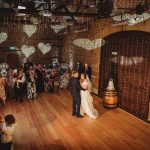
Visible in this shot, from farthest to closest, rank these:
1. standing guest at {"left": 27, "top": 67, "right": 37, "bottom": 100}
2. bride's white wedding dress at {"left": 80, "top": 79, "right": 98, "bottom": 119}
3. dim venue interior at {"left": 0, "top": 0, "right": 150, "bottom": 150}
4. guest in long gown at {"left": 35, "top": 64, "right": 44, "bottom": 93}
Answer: guest in long gown at {"left": 35, "top": 64, "right": 44, "bottom": 93} → standing guest at {"left": 27, "top": 67, "right": 37, "bottom": 100} → bride's white wedding dress at {"left": 80, "top": 79, "right": 98, "bottom": 119} → dim venue interior at {"left": 0, "top": 0, "right": 150, "bottom": 150}

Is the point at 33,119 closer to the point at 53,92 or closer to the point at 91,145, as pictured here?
the point at 91,145

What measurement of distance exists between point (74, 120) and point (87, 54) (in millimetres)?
5247

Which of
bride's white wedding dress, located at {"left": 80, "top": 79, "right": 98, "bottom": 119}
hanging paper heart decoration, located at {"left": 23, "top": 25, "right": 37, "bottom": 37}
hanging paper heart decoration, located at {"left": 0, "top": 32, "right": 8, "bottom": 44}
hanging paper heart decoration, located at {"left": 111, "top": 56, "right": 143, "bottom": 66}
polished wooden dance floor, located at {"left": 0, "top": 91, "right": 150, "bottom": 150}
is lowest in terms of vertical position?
polished wooden dance floor, located at {"left": 0, "top": 91, "right": 150, "bottom": 150}

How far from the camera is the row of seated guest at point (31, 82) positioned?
28.9 ft

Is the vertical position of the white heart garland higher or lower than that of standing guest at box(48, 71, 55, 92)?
higher

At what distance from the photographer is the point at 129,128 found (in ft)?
21.3

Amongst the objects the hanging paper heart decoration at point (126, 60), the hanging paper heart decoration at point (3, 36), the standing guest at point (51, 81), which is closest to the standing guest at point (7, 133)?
the hanging paper heart decoration at point (126, 60)

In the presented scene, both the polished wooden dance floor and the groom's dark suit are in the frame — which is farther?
the groom's dark suit

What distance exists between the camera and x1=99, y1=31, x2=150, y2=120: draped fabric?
7.36 metres

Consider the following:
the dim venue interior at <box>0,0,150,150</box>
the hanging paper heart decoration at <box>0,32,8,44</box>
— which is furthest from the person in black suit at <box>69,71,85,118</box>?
the hanging paper heart decoration at <box>0,32,8,44</box>

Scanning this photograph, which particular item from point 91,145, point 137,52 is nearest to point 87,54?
point 137,52

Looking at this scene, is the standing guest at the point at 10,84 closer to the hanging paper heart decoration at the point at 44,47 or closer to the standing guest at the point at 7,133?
the standing guest at the point at 7,133

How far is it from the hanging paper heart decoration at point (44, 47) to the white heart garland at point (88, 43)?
4.07 m

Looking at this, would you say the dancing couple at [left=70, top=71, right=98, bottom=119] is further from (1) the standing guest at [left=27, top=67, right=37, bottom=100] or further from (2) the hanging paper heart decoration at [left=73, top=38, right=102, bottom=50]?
(2) the hanging paper heart decoration at [left=73, top=38, right=102, bottom=50]
